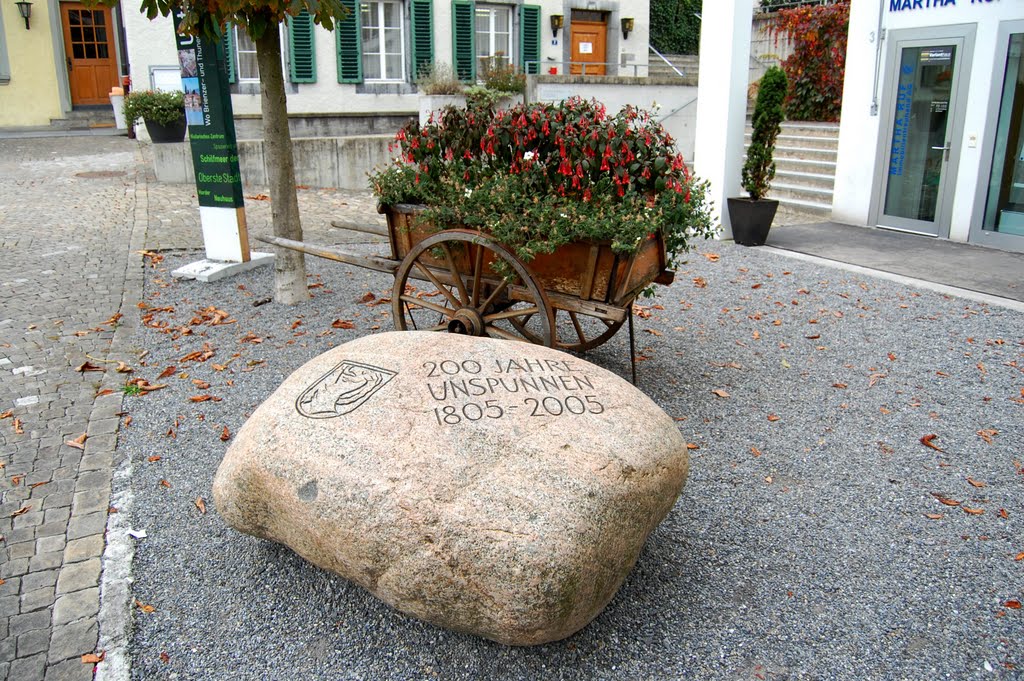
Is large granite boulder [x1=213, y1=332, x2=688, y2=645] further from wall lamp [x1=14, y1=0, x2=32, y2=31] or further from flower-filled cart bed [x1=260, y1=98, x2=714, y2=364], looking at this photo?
wall lamp [x1=14, y1=0, x2=32, y2=31]

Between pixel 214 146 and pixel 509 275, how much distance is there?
4640 millimetres

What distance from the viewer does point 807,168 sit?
12539 millimetres

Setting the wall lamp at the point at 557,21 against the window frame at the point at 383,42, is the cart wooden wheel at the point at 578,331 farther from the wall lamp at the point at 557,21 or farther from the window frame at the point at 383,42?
the wall lamp at the point at 557,21

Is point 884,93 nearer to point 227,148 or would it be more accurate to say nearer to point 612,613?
point 227,148

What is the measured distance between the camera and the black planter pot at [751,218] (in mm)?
9406

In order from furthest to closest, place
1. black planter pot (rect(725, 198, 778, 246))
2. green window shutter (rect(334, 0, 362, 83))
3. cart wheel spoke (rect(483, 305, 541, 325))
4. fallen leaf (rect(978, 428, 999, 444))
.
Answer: green window shutter (rect(334, 0, 362, 83))
black planter pot (rect(725, 198, 778, 246))
cart wheel spoke (rect(483, 305, 541, 325))
fallen leaf (rect(978, 428, 999, 444))

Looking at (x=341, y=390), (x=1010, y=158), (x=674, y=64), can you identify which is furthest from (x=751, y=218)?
(x=674, y=64)

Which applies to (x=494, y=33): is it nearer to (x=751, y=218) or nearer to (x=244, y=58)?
(x=244, y=58)

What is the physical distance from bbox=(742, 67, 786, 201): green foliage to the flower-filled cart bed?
15.0 feet

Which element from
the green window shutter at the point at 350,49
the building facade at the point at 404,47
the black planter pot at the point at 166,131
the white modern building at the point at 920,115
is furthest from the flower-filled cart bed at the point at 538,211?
the green window shutter at the point at 350,49

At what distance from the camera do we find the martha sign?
750cm

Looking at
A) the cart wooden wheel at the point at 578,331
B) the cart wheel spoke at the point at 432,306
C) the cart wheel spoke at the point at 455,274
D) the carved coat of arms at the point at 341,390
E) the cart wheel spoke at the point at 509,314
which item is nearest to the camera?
the carved coat of arms at the point at 341,390

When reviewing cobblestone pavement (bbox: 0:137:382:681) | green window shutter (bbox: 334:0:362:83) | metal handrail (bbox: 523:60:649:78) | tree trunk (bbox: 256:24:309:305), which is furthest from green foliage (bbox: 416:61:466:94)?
tree trunk (bbox: 256:24:309:305)

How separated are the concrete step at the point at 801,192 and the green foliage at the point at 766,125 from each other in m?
2.89
